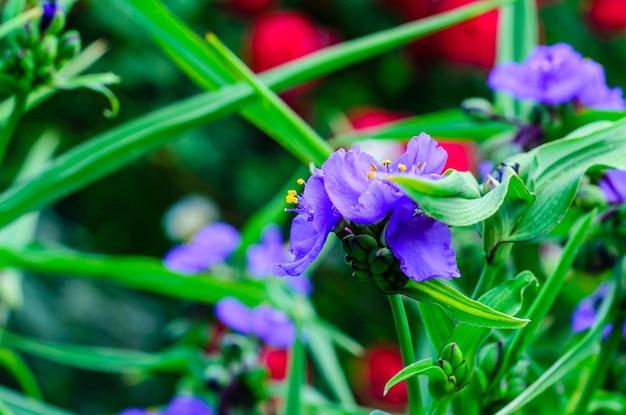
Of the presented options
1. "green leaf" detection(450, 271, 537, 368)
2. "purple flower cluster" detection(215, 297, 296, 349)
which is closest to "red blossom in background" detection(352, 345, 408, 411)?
"purple flower cluster" detection(215, 297, 296, 349)

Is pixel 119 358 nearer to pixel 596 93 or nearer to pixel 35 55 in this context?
pixel 35 55

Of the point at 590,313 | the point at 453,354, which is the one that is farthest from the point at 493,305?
the point at 590,313

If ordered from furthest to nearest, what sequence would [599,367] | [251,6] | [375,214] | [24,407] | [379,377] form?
[251,6]
[379,377]
[24,407]
[599,367]
[375,214]

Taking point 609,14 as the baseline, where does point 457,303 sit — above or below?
below

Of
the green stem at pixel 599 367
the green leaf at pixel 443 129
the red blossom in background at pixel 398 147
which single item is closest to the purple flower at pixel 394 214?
the green stem at pixel 599 367

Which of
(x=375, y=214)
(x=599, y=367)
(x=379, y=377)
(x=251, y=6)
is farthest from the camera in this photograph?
(x=251, y=6)

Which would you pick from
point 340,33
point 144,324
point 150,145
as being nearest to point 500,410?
point 150,145
